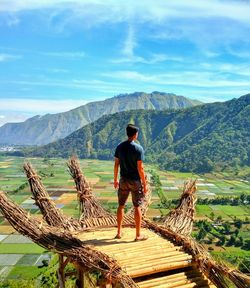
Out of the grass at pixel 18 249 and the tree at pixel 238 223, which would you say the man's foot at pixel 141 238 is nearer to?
the grass at pixel 18 249

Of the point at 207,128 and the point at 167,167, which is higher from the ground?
the point at 207,128

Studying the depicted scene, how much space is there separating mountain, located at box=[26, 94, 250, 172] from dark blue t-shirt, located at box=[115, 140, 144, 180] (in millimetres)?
108522

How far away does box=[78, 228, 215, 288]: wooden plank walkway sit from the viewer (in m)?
4.35

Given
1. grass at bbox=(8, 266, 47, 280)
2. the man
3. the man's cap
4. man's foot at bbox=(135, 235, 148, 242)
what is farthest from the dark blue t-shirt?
grass at bbox=(8, 266, 47, 280)

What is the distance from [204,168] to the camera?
113000 millimetres

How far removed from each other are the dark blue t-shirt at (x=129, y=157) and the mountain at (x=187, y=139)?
108522 millimetres

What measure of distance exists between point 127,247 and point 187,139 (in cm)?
16174

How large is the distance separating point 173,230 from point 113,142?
174 m

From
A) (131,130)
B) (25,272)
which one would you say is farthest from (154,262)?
(25,272)

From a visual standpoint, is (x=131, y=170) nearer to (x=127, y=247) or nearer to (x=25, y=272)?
(x=127, y=247)

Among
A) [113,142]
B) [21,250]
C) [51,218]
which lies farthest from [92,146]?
[51,218]

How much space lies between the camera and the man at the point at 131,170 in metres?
4.93

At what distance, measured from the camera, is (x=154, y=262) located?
4523 millimetres

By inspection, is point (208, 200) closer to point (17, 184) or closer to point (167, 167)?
point (17, 184)
